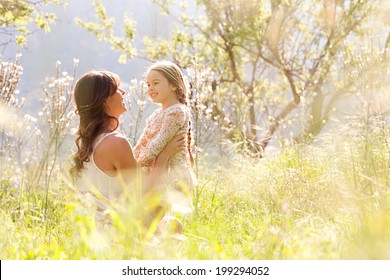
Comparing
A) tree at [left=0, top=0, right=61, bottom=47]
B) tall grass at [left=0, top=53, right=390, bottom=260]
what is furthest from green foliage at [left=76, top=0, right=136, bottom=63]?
tall grass at [left=0, top=53, right=390, bottom=260]

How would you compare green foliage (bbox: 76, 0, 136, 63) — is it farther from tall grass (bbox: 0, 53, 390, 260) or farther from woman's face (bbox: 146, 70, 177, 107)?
woman's face (bbox: 146, 70, 177, 107)

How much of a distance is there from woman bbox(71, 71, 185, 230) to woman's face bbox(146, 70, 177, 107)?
0.56 meters

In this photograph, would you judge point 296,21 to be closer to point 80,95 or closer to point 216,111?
point 216,111

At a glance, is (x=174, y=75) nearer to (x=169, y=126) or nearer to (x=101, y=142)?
(x=169, y=126)

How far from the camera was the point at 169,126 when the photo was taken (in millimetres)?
3814

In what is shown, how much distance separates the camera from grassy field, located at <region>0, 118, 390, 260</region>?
87.1 inches

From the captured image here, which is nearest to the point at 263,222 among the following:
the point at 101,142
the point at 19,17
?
the point at 101,142

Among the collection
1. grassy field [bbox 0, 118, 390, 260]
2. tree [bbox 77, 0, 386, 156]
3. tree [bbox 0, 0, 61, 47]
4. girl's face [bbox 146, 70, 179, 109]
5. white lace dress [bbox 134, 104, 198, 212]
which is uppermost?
tree [bbox 77, 0, 386, 156]

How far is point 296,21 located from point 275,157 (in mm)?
7330

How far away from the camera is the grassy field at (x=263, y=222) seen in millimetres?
2213

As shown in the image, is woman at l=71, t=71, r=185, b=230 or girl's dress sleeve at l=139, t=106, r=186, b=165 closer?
woman at l=71, t=71, r=185, b=230

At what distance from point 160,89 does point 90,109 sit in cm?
80

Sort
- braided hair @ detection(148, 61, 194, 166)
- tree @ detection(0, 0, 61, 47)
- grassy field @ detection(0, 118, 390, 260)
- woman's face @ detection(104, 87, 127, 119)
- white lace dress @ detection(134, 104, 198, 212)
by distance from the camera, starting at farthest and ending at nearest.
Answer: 1. tree @ detection(0, 0, 61, 47)
2. braided hair @ detection(148, 61, 194, 166)
3. white lace dress @ detection(134, 104, 198, 212)
4. woman's face @ detection(104, 87, 127, 119)
5. grassy field @ detection(0, 118, 390, 260)
